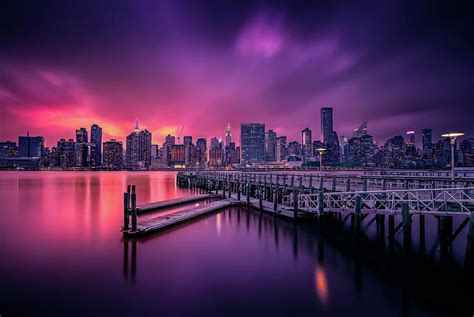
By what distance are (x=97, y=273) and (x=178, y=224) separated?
10830mm

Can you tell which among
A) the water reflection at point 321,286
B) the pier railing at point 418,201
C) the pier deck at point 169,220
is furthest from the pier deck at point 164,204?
the water reflection at point 321,286

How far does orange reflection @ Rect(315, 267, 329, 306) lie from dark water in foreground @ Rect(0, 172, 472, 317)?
0.05 meters

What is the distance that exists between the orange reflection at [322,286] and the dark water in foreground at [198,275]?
0.18ft

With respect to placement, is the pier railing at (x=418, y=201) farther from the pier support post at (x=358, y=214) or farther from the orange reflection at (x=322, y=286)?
the orange reflection at (x=322, y=286)

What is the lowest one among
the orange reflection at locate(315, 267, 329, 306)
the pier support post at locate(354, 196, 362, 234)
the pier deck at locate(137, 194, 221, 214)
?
the orange reflection at locate(315, 267, 329, 306)

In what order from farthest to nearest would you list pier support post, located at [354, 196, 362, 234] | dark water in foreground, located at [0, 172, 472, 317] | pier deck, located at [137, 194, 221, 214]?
pier deck, located at [137, 194, 221, 214], pier support post, located at [354, 196, 362, 234], dark water in foreground, located at [0, 172, 472, 317]

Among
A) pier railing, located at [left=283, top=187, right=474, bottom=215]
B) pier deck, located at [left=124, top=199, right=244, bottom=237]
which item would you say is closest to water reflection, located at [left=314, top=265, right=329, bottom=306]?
pier railing, located at [left=283, top=187, right=474, bottom=215]

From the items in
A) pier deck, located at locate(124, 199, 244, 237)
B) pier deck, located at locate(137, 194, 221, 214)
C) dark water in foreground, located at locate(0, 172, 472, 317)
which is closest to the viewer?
dark water in foreground, located at locate(0, 172, 472, 317)

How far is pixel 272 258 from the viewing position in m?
19.4

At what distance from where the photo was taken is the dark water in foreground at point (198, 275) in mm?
12875

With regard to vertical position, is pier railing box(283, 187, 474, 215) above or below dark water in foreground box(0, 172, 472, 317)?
above

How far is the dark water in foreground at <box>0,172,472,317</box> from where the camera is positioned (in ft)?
42.2

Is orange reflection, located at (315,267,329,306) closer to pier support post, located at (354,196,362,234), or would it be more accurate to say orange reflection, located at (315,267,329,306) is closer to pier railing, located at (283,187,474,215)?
pier support post, located at (354,196,362,234)

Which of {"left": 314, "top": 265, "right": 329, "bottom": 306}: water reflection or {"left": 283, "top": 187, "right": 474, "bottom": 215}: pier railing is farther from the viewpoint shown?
{"left": 283, "top": 187, "right": 474, "bottom": 215}: pier railing
